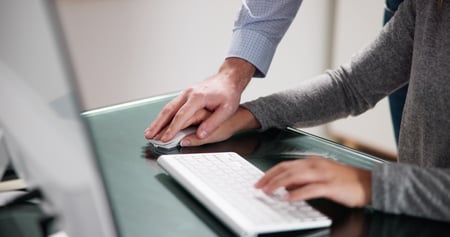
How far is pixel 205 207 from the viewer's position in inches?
28.8

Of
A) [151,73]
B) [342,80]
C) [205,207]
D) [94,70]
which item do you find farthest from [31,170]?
[151,73]

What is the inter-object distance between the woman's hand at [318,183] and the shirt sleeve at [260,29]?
1.66 ft

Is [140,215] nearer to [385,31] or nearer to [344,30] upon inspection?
[385,31]

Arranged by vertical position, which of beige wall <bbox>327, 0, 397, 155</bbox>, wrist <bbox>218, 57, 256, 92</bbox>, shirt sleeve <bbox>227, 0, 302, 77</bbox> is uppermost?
shirt sleeve <bbox>227, 0, 302, 77</bbox>

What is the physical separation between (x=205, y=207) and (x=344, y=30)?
2037 millimetres

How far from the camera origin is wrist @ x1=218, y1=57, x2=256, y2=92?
1.14 m

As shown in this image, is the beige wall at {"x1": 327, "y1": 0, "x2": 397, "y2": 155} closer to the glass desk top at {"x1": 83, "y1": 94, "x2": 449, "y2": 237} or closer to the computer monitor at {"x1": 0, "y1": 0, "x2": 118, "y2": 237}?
the glass desk top at {"x1": 83, "y1": 94, "x2": 449, "y2": 237}

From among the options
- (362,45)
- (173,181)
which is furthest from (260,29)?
(362,45)

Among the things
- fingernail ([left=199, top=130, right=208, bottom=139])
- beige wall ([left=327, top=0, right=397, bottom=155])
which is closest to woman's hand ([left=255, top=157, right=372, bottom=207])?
fingernail ([left=199, top=130, right=208, bottom=139])

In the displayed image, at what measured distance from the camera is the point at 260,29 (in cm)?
124

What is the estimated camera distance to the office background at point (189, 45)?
2047 mm

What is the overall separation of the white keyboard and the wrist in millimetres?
276

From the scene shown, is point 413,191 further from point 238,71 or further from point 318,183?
point 238,71

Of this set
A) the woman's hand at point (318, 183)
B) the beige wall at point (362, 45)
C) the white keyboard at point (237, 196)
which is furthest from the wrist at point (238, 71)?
the beige wall at point (362, 45)
